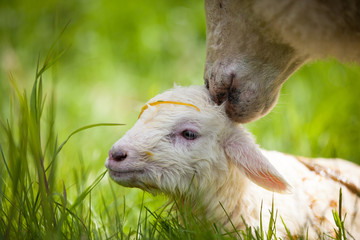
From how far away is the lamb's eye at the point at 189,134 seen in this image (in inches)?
92.3

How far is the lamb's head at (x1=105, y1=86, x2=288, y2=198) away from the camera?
222 centimetres

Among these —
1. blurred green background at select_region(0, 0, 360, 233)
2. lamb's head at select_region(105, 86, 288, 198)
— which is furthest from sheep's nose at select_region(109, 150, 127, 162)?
blurred green background at select_region(0, 0, 360, 233)

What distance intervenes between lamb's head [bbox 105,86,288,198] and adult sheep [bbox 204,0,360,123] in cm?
12

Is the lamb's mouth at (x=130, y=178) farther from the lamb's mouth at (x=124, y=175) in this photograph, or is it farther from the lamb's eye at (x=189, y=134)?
the lamb's eye at (x=189, y=134)

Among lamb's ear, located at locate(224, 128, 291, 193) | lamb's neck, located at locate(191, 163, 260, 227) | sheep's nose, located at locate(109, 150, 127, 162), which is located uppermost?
lamb's ear, located at locate(224, 128, 291, 193)

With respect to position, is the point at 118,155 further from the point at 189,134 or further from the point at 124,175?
the point at 189,134

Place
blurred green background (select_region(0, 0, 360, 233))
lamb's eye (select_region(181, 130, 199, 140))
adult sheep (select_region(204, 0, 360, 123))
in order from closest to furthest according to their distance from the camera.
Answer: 1. adult sheep (select_region(204, 0, 360, 123))
2. lamb's eye (select_region(181, 130, 199, 140))
3. blurred green background (select_region(0, 0, 360, 233))

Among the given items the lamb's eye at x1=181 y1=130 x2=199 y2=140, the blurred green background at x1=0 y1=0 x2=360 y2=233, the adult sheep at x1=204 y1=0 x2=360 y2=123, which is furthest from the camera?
the blurred green background at x1=0 y1=0 x2=360 y2=233

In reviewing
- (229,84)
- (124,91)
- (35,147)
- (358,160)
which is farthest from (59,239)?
(124,91)

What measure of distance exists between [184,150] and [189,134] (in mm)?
95

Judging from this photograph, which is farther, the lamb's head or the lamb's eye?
the lamb's eye

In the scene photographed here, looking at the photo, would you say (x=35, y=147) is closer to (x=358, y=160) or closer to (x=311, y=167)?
(x=311, y=167)

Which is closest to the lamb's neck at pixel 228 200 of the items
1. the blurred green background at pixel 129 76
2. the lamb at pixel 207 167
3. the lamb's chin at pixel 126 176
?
the lamb at pixel 207 167

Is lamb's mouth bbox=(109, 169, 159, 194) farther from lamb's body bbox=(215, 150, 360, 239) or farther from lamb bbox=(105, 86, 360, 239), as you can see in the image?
lamb's body bbox=(215, 150, 360, 239)
